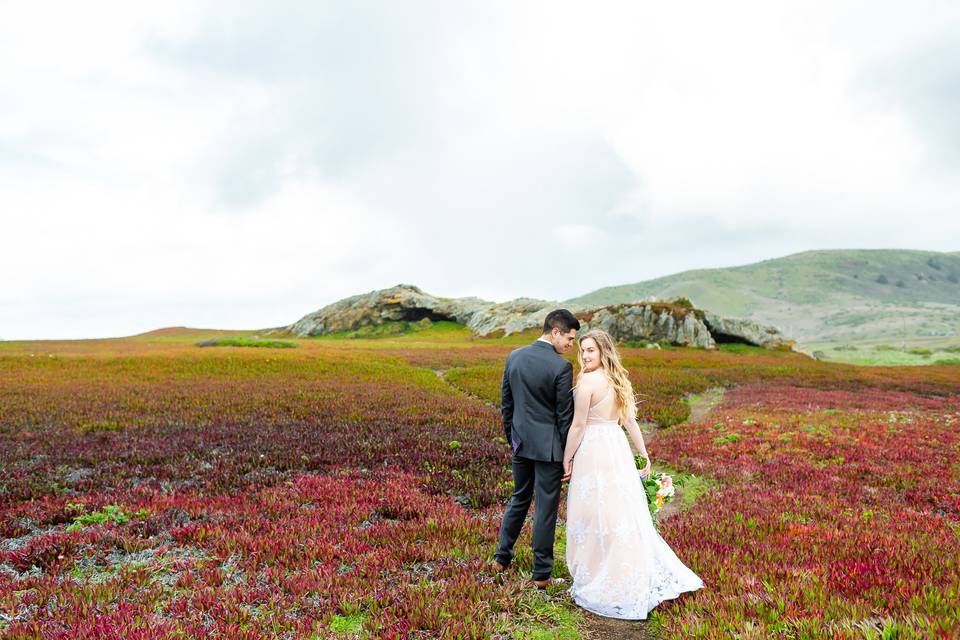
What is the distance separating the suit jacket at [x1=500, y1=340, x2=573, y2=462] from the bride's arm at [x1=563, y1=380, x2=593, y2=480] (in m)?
0.09

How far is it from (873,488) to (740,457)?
2.91 m

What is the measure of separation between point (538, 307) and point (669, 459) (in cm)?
6709

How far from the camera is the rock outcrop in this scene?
2410 inches

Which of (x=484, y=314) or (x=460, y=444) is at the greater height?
(x=484, y=314)

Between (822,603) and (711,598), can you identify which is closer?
(822,603)

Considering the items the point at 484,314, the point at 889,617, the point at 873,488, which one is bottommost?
the point at 873,488

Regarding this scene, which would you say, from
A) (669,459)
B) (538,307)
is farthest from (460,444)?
(538,307)

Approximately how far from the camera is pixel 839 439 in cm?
1602

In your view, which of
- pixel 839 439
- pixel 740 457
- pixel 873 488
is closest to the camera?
pixel 873 488

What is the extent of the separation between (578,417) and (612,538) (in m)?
1.43

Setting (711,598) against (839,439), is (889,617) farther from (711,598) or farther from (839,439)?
(839,439)

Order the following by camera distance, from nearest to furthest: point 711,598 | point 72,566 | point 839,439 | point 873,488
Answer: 1. point 711,598
2. point 72,566
3. point 873,488
4. point 839,439

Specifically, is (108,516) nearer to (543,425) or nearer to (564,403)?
(543,425)

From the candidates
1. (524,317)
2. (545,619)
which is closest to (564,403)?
(545,619)
